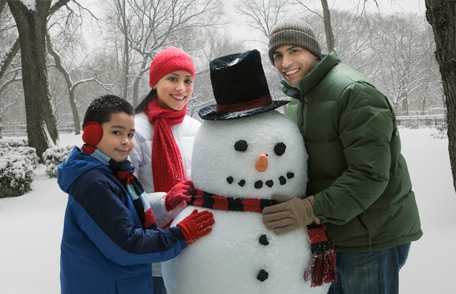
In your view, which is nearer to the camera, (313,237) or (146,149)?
(313,237)

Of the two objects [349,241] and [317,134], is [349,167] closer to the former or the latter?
[317,134]

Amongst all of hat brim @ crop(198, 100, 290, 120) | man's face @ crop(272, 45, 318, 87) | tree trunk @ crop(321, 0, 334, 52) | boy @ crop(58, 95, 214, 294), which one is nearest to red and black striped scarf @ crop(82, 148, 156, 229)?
boy @ crop(58, 95, 214, 294)

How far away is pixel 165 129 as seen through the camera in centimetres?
246

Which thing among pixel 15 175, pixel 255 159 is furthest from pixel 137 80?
pixel 255 159

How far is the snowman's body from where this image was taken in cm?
182

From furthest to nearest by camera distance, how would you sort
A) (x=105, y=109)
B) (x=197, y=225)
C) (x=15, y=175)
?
(x=15, y=175) → (x=105, y=109) → (x=197, y=225)

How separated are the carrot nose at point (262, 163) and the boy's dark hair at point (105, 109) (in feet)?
2.17

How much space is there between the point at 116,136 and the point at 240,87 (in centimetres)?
61

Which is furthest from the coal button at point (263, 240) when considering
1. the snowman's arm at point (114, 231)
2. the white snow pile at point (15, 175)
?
the white snow pile at point (15, 175)

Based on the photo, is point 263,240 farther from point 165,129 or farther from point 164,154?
point 165,129

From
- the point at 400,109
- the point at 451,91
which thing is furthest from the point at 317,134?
the point at 400,109

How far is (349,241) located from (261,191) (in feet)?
1.53

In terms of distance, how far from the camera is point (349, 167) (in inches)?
71.6

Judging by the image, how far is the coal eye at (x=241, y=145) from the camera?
6.02ft
